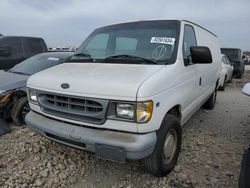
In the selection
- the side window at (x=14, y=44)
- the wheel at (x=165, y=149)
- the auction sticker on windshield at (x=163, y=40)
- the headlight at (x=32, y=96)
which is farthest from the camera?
the side window at (x=14, y=44)

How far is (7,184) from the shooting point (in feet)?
9.60

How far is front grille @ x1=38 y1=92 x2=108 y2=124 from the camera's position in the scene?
8.37ft

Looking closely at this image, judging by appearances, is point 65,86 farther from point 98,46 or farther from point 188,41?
point 188,41

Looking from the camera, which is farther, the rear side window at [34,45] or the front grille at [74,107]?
the rear side window at [34,45]

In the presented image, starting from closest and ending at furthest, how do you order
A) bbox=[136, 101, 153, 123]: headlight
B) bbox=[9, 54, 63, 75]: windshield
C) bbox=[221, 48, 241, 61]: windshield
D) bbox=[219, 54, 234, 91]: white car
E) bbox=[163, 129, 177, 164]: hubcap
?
1. bbox=[136, 101, 153, 123]: headlight
2. bbox=[163, 129, 177, 164]: hubcap
3. bbox=[9, 54, 63, 75]: windshield
4. bbox=[219, 54, 234, 91]: white car
5. bbox=[221, 48, 241, 61]: windshield

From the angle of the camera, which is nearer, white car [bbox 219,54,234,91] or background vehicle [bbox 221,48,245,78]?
white car [bbox 219,54,234,91]

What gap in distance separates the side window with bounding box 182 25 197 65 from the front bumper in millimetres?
1375

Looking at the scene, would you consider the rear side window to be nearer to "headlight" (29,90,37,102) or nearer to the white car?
"headlight" (29,90,37,102)

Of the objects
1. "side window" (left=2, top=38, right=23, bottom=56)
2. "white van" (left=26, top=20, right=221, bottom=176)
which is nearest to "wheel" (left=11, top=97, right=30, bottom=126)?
"white van" (left=26, top=20, right=221, bottom=176)

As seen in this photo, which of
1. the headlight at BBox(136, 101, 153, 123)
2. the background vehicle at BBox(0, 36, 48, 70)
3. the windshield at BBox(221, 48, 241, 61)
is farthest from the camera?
the windshield at BBox(221, 48, 241, 61)

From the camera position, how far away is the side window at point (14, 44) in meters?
7.83

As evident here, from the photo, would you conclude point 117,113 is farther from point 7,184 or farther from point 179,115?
point 7,184

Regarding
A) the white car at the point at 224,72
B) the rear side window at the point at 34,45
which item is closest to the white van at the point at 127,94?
the rear side window at the point at 34,45

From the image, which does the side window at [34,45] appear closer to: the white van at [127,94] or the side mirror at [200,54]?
the white van at [127,94]
